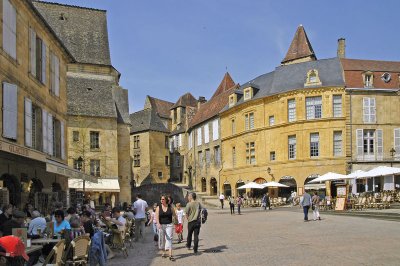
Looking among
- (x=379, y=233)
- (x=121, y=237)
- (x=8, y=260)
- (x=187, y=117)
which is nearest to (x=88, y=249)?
(x=8, y=260)

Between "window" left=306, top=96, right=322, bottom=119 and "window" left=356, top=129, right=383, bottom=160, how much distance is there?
134 inches

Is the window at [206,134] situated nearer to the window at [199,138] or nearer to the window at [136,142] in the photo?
the window at [199,138]

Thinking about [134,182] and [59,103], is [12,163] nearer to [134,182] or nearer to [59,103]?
[59,103]

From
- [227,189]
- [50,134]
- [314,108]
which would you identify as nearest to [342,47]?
[314,108]

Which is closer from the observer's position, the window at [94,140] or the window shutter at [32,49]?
the window shutter at [32,49]

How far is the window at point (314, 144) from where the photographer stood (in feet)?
131

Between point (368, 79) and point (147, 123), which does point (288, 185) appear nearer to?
point (368, 79)

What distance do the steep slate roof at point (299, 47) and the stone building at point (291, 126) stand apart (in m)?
8.11

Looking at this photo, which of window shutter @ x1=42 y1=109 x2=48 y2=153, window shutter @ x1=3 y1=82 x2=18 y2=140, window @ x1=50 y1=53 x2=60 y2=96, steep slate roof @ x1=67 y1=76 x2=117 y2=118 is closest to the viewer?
window shutter @ x1=3 y1=82 x2=18 y2=140

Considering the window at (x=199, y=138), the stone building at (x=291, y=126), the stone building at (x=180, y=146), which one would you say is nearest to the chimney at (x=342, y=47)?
the stone building at (x=291, y=126)

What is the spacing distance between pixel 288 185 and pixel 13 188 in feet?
90.0

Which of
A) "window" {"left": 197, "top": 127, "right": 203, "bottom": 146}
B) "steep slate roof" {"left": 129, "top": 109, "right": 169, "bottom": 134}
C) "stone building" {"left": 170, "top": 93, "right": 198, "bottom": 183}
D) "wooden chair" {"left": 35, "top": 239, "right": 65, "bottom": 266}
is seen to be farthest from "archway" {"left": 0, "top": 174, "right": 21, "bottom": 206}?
"steep slate roof" {"left": 129, "top": 109, "right": 169, "bottom": 134}

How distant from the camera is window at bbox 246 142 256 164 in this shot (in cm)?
4433

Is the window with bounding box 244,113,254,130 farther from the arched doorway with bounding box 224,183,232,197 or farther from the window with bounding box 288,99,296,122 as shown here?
the arched doorway with bounding box 224,183,232,197
